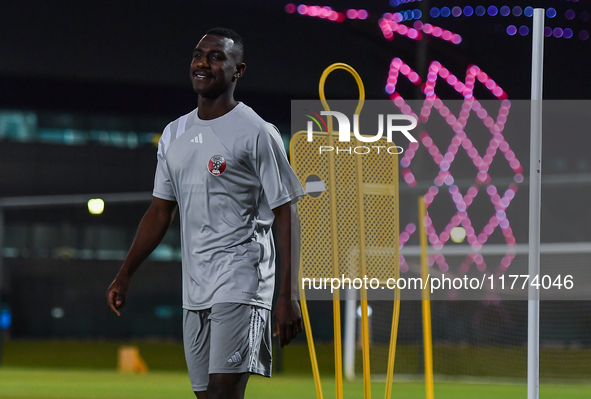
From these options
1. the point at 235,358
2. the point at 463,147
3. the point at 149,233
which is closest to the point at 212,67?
the point at 149,233

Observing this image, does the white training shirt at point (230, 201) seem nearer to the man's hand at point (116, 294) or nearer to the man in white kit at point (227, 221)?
the man in white kit at point (227, 221)

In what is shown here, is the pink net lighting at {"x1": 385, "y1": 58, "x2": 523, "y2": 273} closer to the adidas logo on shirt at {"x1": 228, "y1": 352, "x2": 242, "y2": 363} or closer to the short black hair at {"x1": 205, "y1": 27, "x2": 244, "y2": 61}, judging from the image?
the short black hair at {"x1": 205, "y1": 27, "x2": 244, "y2": 61}

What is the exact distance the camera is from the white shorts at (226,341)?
10.1 ft

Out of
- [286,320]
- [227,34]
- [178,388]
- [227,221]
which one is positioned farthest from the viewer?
[178,388]

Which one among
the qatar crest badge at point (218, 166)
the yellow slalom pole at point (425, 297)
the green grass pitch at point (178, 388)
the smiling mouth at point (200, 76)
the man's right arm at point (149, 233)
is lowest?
the green grass pitch at point (178, 388)

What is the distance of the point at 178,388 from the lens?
10.5 metres

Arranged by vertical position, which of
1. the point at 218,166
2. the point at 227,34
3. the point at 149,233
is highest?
the point at 227,34

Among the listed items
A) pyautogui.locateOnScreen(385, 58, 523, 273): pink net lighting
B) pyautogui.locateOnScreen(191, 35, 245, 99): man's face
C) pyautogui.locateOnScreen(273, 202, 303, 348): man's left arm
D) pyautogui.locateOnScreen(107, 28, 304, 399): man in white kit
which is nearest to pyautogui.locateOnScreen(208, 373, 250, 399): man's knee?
pyautogui.locateOnScreen(107, 28, 304, 399): man in white kit

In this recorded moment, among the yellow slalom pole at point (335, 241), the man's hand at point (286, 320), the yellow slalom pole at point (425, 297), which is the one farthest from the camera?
the yellow slalom pole at point (425, 297)

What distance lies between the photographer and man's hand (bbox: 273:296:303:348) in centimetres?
291

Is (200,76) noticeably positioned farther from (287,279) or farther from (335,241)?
(335,241)

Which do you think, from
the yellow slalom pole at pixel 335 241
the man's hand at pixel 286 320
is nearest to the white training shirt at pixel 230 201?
the man's hand at pixel 286 320

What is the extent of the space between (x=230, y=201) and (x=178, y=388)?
7738mm

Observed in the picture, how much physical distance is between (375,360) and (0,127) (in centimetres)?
1646
